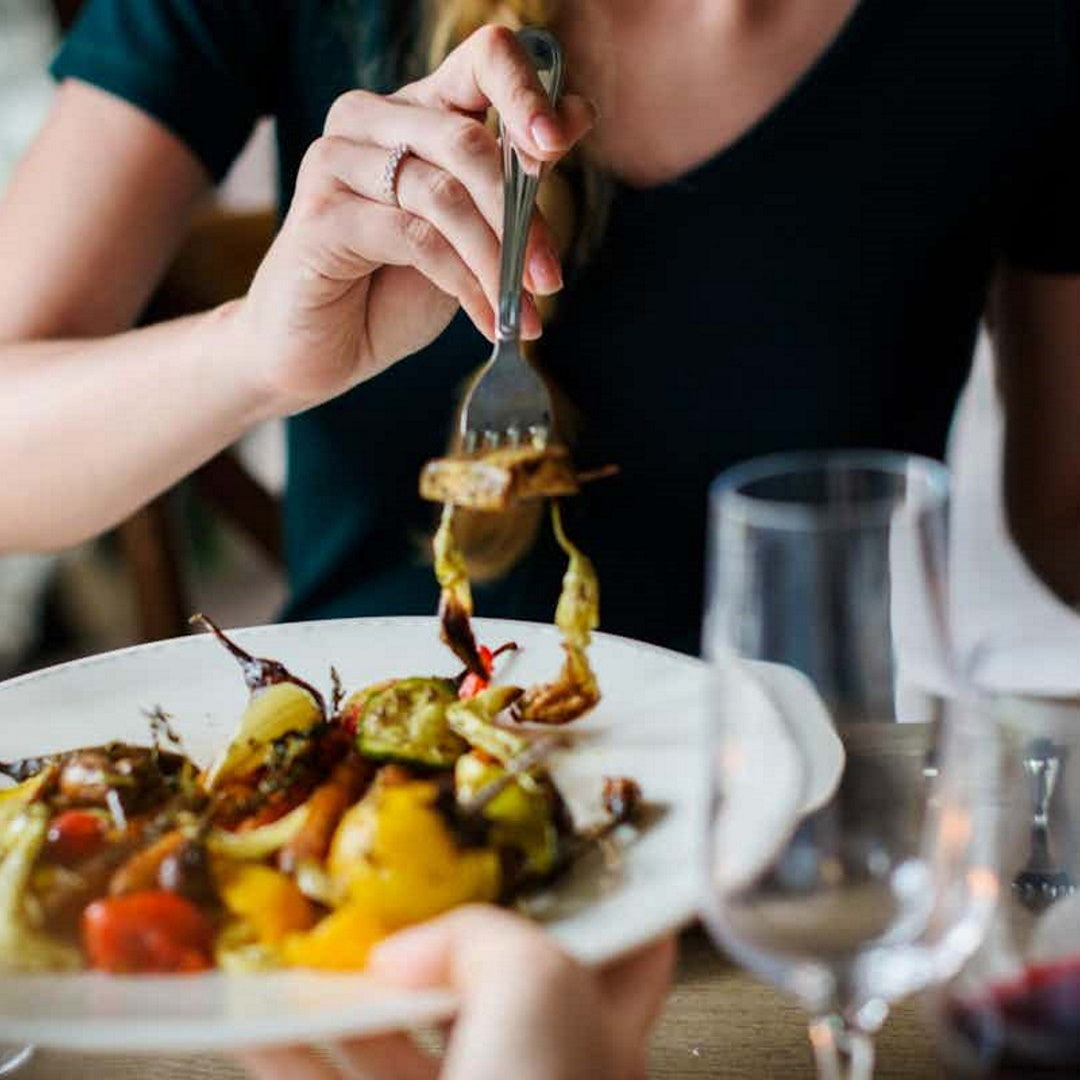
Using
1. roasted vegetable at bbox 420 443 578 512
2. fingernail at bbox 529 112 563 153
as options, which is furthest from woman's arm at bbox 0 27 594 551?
roasted vegetable at bbox 420 443 578 512

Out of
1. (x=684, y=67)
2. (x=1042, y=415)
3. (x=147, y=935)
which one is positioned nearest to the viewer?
(x=147, y=935)

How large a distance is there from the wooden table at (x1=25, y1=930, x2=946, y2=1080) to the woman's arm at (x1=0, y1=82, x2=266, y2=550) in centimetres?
47

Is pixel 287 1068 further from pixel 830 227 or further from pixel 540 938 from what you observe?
pixel 830 227

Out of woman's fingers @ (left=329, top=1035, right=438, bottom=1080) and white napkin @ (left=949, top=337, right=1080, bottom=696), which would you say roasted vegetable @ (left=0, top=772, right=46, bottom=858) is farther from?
white napkin @ (left=949, top=337, right=1080, bottom=696)

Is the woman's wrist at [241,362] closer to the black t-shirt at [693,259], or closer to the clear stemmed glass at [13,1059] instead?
the black t-shirt at [693,259]

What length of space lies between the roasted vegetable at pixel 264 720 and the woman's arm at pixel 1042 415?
0.78m

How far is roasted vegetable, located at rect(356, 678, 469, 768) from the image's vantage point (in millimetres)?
770

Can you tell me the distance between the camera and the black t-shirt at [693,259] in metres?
1.30

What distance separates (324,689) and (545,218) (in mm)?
469

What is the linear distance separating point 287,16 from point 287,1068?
0.93m

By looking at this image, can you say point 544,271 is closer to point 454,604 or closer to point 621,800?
point 454,604

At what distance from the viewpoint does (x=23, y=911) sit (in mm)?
676

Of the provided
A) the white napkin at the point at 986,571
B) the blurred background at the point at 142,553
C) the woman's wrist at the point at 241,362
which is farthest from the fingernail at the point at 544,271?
the white napkin at the point at 986,571

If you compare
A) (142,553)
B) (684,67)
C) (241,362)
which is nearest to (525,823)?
(241,362)
